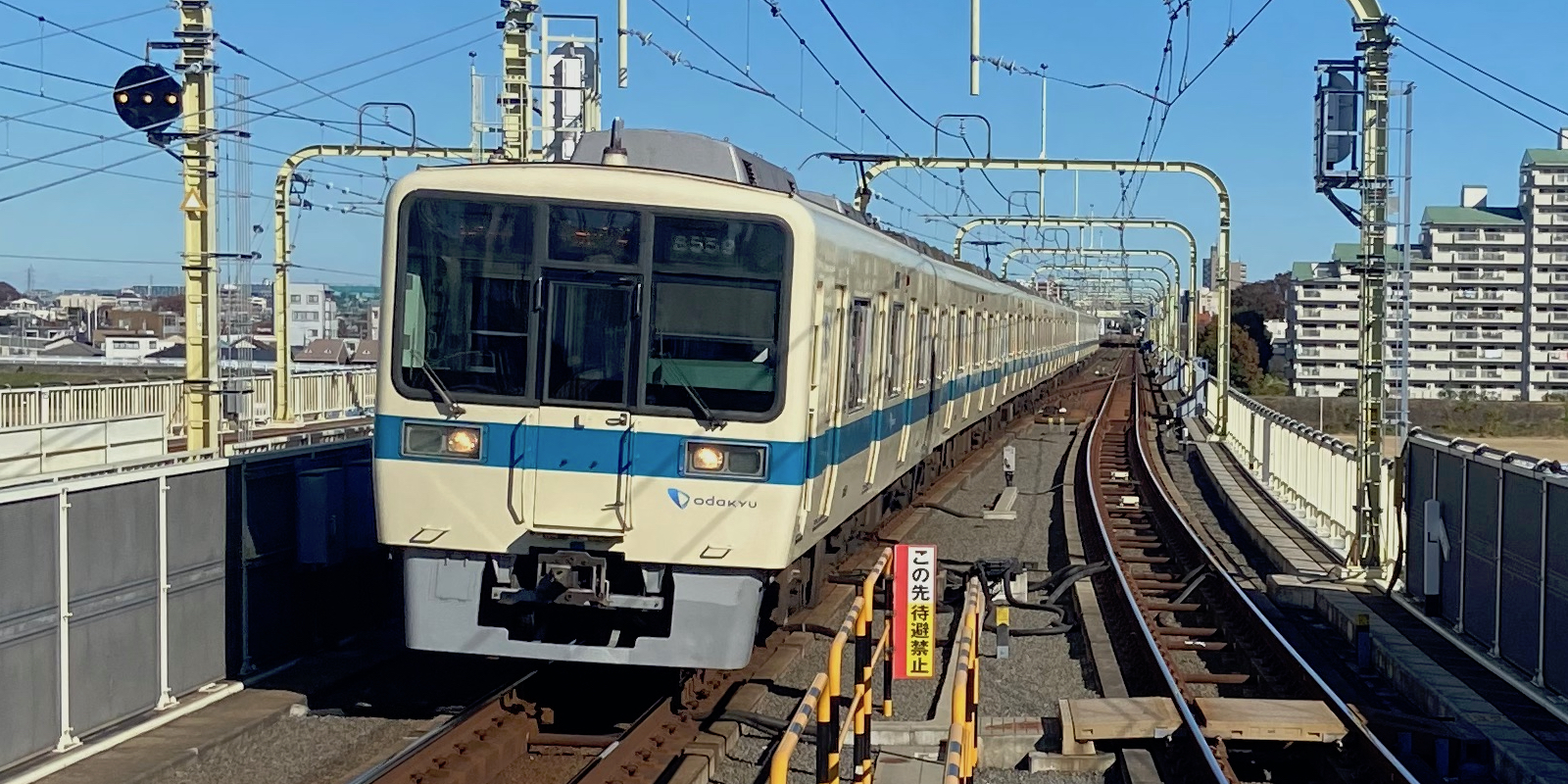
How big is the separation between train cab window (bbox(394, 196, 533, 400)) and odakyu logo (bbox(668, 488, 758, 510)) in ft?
3.09

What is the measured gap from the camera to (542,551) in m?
7.54

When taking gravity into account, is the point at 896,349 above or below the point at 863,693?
above

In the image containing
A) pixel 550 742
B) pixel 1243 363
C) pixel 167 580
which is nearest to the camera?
pixel 550 742

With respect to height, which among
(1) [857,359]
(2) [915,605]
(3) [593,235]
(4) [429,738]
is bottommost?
(4) [429,738]

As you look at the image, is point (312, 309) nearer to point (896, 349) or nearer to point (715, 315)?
point (896, 349)

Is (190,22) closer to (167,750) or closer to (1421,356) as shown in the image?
(167,750)

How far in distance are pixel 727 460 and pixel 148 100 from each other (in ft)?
25.0

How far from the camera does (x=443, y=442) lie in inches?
297

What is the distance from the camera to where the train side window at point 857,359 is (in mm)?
9305

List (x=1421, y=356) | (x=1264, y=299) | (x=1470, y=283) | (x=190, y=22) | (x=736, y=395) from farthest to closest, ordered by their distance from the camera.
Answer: (x=1264, y=299) → (x=1421, y=356) → (x=1470, y=283) → (x=190, y=22) → (x=736, y=395)

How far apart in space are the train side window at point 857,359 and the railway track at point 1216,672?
2.23 m

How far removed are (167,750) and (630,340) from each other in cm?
272

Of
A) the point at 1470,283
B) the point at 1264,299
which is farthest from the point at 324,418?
the point at 1264,299

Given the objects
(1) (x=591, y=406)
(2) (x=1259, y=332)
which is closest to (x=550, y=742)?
(1) (x=591, y=406)
